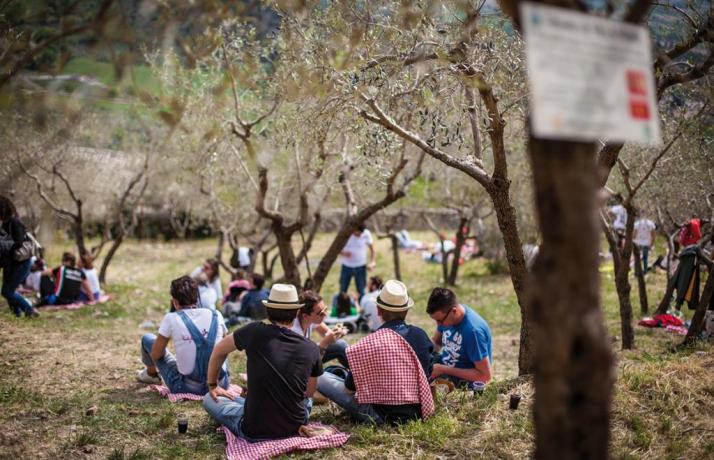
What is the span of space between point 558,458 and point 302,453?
2.98 m

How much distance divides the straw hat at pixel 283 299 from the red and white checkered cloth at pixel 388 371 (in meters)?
0.59

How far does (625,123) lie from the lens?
7.79 feet

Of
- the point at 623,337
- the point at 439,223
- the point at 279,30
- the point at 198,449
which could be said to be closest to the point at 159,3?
the point at 279,30

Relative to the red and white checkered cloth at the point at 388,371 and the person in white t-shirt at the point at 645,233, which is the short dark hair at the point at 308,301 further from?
the person in white t-shirt at the point at 645,233

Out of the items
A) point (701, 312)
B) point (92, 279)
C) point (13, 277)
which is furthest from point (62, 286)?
point (701, 312)

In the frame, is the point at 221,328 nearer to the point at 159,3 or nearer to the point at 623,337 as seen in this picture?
the point at 159,3

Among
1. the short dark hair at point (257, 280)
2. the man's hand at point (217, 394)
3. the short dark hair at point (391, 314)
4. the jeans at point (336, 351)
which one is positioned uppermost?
the short dark hair at point (391, 314)

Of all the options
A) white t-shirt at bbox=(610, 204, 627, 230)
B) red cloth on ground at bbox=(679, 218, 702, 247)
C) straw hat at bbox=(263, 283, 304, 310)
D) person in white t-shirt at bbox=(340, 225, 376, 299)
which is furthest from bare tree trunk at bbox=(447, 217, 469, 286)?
straw hat at bbox=(263, 283, 304, 310)

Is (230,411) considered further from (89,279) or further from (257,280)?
(89,279)

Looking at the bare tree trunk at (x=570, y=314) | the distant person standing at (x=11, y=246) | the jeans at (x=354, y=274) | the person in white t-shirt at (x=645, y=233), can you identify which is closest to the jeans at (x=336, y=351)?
the bare tree trunk at (x=570, y=314)

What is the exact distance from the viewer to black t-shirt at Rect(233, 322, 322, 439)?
4.90 m

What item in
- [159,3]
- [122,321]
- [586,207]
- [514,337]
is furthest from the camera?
[122,321]

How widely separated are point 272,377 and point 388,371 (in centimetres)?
91

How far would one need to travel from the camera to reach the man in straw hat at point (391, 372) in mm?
5203
